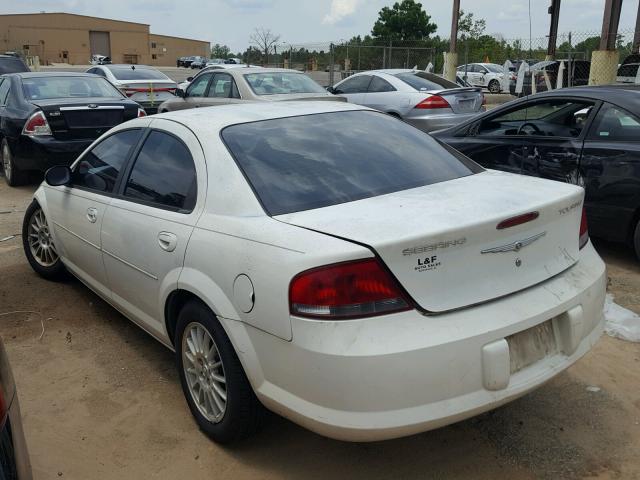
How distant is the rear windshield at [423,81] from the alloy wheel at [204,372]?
917 centimetres

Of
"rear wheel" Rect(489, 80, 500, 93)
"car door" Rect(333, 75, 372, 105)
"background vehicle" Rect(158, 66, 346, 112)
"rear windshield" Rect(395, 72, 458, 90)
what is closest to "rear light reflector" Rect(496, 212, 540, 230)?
"background vehicle" Rect(158, 66, 346, 112)

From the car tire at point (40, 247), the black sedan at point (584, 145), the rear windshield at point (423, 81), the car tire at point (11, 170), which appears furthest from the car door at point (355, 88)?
the car tire at point (40, 247)

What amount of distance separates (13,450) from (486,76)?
99.7ft

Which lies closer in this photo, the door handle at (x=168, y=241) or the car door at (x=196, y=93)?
the door handle at (x=168, y=241)

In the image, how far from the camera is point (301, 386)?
7.78 feet

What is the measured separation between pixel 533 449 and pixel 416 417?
3.00 ft

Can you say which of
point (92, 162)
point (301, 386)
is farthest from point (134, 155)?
point (301, 386)

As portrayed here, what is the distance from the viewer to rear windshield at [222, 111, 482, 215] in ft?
9.41

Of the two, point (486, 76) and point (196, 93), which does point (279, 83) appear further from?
point (486, 76)

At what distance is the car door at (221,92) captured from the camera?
→ 1032cm

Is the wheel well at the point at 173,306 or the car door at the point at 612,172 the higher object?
the car door at the point at 612,172

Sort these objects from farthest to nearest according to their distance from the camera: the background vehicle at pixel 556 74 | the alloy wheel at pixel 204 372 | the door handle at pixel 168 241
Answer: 1. the background vehicle at pixel 556 74
2. the door handle at pixel 168 241
3. the alloy wheel at pixel 204 372

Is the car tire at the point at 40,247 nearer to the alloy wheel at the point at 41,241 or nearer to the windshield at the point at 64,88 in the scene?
the alloy wheel at the point at 41,241

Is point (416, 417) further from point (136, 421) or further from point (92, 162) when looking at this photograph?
point (92, 162)
